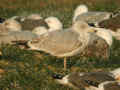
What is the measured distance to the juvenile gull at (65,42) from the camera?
35.3 ft

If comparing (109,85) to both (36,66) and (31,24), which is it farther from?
(31,24)

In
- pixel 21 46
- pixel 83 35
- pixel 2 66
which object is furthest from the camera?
pixel 21 46

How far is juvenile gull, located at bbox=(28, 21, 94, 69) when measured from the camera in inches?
424

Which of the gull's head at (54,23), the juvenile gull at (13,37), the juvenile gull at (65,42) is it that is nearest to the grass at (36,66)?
the juvenile gull at (65,42)

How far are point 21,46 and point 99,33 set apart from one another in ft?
12.0

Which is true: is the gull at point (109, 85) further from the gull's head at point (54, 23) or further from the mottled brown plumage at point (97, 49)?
the gull's head at point (54, 23)

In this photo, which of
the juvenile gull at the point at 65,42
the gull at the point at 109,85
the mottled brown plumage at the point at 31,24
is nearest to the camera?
the gull at the point at 109,85

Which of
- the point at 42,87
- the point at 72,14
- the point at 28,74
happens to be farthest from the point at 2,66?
the point at 72,14

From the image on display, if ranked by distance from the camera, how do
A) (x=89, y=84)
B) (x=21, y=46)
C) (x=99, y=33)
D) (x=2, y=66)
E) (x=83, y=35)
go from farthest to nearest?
(x=99, y=33) < (x=21, y=46) < (x=83, y=35) < (x=2, y=66) < (x=89, y=84)

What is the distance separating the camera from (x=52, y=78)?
28.8ft

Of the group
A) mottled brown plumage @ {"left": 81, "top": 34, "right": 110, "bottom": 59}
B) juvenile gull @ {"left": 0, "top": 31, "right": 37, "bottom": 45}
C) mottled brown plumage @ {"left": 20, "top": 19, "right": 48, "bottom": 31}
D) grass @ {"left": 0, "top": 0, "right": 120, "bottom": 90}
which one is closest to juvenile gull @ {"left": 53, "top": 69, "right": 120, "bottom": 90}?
grass @ {"left": 0, "top": 0, "right": 120, "bottom": 90}

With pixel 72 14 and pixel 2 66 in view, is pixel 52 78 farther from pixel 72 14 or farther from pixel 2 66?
pixel 72 14

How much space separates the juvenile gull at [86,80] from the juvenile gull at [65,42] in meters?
2.59

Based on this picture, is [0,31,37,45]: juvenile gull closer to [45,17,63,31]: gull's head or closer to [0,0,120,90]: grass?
[0,0,120,90]: grass
